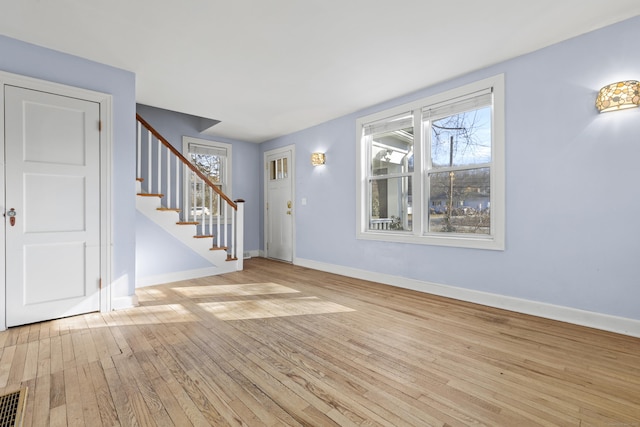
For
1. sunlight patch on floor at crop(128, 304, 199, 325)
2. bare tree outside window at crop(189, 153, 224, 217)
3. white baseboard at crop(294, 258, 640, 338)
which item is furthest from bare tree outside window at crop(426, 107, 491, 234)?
bare tree outside window at crop(189, 153, 224, 217)

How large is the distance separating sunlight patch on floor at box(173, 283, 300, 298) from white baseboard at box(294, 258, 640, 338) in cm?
134

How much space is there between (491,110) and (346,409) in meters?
3.21

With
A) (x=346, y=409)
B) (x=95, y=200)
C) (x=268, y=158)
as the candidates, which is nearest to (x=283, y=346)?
(x=346, y=409)

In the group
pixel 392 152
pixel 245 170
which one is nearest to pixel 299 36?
pixel 392 152

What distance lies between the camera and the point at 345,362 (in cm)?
206

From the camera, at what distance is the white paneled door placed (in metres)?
2.64

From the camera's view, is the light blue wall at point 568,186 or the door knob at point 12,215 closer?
the light blue wall at point 568,186

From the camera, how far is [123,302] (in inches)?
125

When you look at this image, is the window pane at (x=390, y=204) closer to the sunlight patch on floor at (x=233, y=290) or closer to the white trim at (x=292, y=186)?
the sunlight patch on floor at (x=233, y=290)

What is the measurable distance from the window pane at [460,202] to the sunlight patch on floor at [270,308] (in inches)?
62.9

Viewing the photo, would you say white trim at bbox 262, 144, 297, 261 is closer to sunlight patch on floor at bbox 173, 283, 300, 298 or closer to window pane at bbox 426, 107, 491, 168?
sunlight patch on floor at bbox 173, 283, 300, 298

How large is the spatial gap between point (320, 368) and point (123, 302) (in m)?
2.41

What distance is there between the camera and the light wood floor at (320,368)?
154cm

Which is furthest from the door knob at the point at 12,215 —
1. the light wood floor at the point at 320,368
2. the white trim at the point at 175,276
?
the white trim at the point at 175,276
